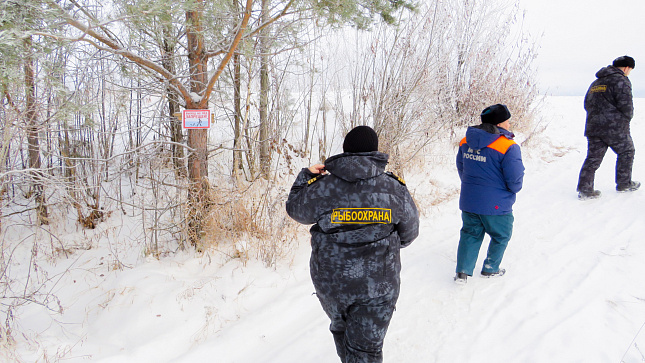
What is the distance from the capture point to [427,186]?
6137 millimetres

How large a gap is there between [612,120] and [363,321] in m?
4.59

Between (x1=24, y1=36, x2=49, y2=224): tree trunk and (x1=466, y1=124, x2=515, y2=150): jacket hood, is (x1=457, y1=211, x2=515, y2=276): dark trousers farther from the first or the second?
(x1=24, y1=36, x2=49, y2=224): tree trunk

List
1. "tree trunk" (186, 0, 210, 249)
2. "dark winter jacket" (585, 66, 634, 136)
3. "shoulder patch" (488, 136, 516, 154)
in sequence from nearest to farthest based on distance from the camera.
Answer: "shoulder patch" (488, 136, 516, 154) → "tree trunk" (186, 0, 210, 249) → "dark winter jacket" (585, 66, 634, 136)

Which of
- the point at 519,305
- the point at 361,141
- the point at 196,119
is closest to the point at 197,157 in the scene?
the point at 196,119

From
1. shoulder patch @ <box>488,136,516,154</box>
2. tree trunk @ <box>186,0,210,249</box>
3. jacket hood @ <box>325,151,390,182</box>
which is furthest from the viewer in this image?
tree trunk @ <box>186,0,210,249</box>

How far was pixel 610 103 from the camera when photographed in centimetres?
437

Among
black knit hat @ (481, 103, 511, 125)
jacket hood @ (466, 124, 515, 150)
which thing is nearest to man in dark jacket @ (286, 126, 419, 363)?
jacket hood @ (466, 124, 515, 150)

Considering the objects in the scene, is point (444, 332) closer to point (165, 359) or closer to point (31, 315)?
point (165, 359)

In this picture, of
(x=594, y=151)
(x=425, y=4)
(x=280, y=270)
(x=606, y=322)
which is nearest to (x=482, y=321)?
(x=606, y=322)

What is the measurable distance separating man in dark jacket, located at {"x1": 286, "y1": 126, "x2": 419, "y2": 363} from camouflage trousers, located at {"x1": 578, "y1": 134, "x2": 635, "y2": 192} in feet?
13.7

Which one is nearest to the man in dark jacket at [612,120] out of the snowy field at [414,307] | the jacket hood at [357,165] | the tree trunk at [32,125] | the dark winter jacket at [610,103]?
the dark winter jacket at [610,103]

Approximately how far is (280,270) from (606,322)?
111 inches

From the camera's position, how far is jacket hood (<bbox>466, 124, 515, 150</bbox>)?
2839mm

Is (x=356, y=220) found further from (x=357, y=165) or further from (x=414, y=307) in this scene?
(x=414, y=307)
